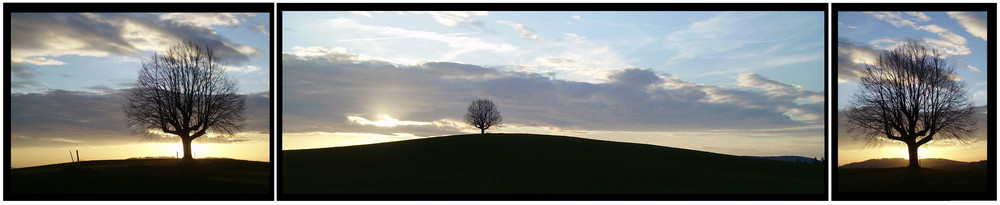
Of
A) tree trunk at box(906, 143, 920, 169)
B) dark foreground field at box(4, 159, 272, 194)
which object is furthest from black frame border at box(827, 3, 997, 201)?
dark foreground field at box(4, 159, 272, 194)

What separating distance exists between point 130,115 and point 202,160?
2.53 metres

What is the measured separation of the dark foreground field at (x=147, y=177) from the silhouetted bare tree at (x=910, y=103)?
15.7 meters

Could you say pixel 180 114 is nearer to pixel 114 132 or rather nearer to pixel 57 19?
pixel 114 132

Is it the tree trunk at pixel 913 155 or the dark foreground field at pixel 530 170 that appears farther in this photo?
the dark foreground field at pixel 530 170

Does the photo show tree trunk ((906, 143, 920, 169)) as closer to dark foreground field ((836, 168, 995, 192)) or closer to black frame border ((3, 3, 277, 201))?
dark foreground field ((836, 168, 995, 192))

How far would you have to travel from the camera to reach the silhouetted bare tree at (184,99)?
17672 mm

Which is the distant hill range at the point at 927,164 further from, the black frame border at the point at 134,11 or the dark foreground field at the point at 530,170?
the black frame border at the point at 134,11

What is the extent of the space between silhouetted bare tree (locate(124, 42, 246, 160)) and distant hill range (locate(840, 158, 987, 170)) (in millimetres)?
16961

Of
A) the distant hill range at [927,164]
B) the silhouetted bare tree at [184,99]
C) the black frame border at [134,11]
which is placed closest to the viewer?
the black frame border at [134,11]

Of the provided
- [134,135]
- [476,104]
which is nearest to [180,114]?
[134,135]

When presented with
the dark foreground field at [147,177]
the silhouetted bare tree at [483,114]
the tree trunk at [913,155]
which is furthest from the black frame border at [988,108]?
the silhouetted bare tree at [483,114]

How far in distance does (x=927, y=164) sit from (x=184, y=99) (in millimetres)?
23086

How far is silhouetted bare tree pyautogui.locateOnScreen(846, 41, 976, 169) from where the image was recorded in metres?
15.9

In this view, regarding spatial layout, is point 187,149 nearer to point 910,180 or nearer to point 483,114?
point 910,180
